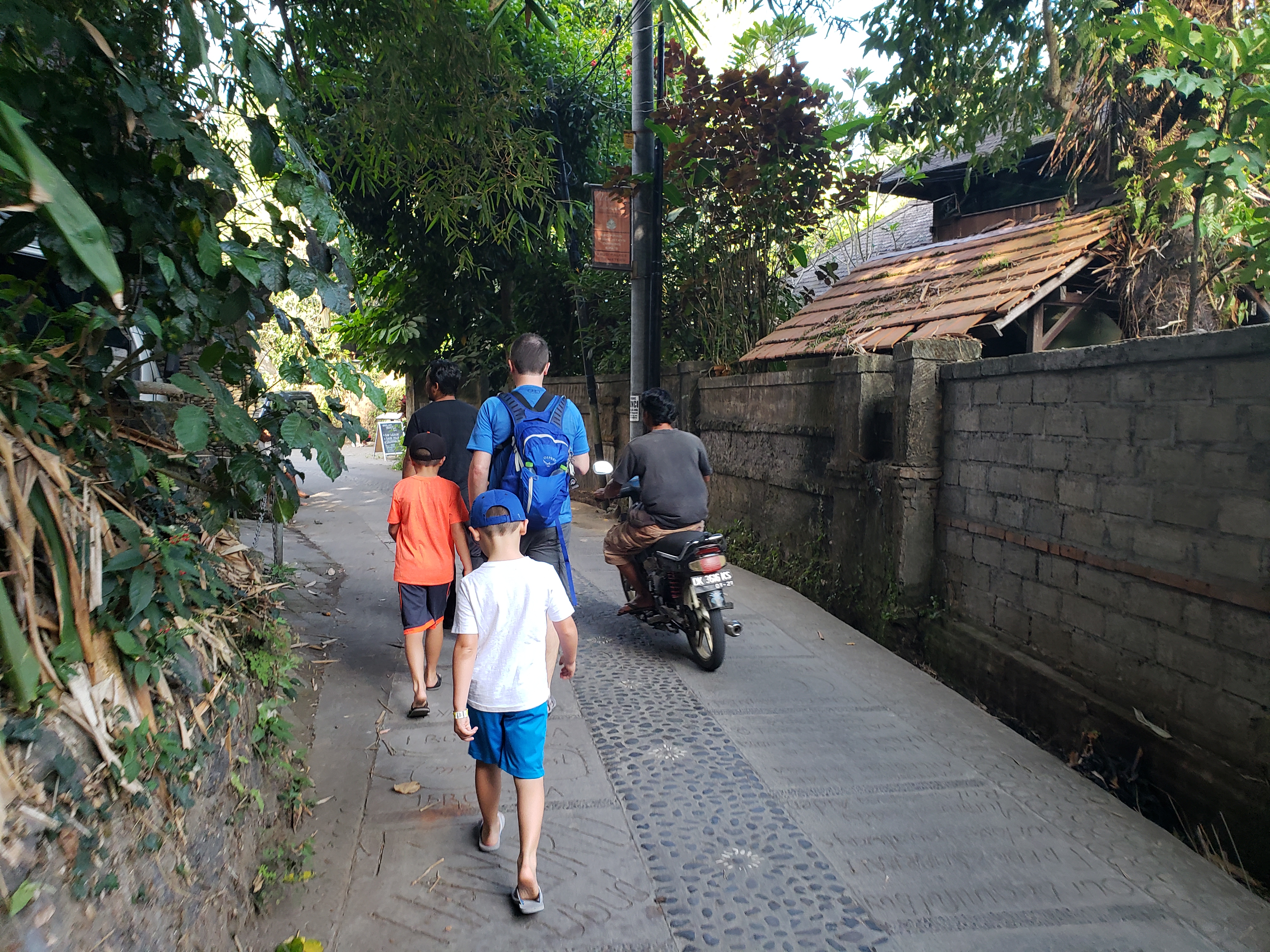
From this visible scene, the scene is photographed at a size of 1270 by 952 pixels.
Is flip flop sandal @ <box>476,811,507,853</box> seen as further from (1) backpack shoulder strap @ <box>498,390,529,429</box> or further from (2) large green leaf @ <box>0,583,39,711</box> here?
(1) backpack shoulder strap @ <box>498,390,529,429</box>

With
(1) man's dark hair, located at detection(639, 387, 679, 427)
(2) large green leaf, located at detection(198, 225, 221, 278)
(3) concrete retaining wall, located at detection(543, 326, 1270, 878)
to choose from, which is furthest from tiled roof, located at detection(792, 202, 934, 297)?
(2) large green leaf, located at detection(198, 225, 221, 278)

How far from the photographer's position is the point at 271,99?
2.53 meters

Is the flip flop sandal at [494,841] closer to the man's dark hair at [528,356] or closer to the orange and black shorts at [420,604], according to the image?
the orange and black shorts at [420,604]

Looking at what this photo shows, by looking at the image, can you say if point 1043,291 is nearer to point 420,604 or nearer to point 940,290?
point 940,290

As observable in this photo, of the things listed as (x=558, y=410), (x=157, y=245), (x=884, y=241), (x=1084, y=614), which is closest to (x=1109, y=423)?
(x=1084, y=614)

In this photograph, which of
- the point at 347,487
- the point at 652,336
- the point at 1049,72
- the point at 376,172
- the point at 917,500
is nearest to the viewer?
the point at 917,500

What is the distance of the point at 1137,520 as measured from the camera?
13.4 feet

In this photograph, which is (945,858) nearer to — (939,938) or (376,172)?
(939,938)

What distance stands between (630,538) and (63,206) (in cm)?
465

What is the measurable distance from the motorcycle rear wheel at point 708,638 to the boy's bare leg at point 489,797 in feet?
7.03

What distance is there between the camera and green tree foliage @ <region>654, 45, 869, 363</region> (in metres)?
8.46

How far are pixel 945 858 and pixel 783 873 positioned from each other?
66 centimetres

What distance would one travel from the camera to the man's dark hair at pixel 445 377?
515 centimetres

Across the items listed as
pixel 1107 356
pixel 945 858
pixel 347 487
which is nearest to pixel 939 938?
pixel 945 858
